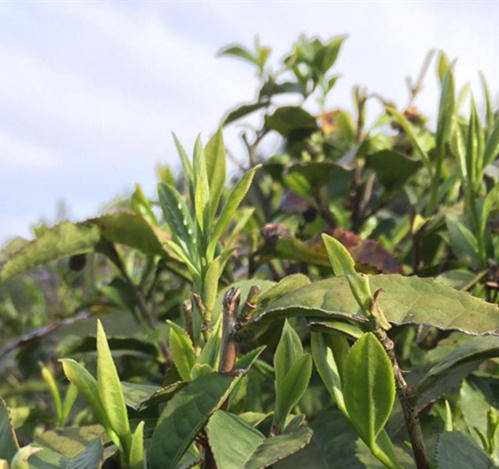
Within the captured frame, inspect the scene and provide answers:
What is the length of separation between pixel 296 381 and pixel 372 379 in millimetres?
105

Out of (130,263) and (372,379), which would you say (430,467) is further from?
(130,263)

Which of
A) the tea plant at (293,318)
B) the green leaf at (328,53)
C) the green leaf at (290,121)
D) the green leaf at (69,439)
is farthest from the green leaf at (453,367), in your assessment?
the green leaf at (328,53)

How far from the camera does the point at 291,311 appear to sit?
2.68 ft

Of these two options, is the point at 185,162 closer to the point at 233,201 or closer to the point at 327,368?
the point at 233,201

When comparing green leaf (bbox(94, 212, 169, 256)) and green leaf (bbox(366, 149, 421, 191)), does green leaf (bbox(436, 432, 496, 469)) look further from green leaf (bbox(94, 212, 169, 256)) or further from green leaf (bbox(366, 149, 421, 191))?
green leaf (bbox(366, 149, 421, 191))

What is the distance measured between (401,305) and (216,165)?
0.33 metres

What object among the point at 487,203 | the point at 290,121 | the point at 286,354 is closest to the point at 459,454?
the point at 286,354

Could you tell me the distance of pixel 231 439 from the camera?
0.72 meters

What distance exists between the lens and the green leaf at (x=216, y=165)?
996mm

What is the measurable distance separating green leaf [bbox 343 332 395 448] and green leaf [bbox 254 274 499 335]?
0.06 meters

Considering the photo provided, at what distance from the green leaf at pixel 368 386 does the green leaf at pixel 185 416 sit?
4.3 inches

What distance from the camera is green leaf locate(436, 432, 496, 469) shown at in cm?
73

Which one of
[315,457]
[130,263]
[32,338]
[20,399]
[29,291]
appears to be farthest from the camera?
[29,291]

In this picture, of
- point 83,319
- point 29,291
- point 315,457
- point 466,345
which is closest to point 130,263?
point 83,319
